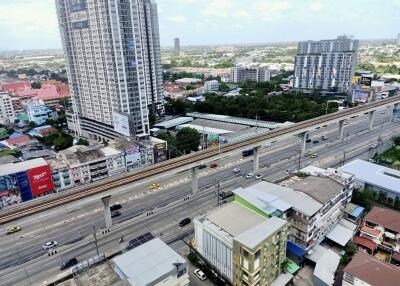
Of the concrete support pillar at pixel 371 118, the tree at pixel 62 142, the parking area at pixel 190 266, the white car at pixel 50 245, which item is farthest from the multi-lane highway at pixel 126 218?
the tree at pixel 62 142

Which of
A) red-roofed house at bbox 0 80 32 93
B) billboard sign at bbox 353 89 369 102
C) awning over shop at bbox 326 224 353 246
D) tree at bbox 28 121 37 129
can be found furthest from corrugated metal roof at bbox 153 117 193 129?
red-roofed house at bbox 0 80 32 93

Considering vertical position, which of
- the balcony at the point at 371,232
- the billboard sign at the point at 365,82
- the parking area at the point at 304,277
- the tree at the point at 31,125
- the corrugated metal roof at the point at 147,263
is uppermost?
the billboard sign at the point at 365,82

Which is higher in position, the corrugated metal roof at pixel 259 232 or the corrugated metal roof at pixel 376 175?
the corrugated metal roof at pixel 259 232

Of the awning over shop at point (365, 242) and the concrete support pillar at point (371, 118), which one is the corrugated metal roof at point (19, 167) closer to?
the awning over shop at point (365, 242)

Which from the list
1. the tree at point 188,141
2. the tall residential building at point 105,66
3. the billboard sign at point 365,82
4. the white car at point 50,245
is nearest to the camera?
the white car at point 50,245

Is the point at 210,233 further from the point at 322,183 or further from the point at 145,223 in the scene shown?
the point at 322,183

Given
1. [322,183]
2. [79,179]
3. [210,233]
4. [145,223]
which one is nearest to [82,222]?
[145,223]

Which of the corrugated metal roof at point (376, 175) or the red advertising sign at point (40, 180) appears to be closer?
the corrugated metal roof at point (376, 175)

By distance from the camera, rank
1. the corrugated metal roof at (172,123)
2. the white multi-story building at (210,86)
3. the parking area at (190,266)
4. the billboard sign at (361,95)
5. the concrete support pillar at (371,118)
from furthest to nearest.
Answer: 1. the white multi-story building at (210,86)
2. the billboard sign at (361,95)
3. the corrugated metal roof at (172,123)
4. the concrete support pillar at (371,118)
5. the parking area at (190,266)

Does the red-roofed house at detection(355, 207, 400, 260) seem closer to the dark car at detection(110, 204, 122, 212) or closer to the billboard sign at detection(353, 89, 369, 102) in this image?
the dark car at detection(110, 204, 122, 212)
